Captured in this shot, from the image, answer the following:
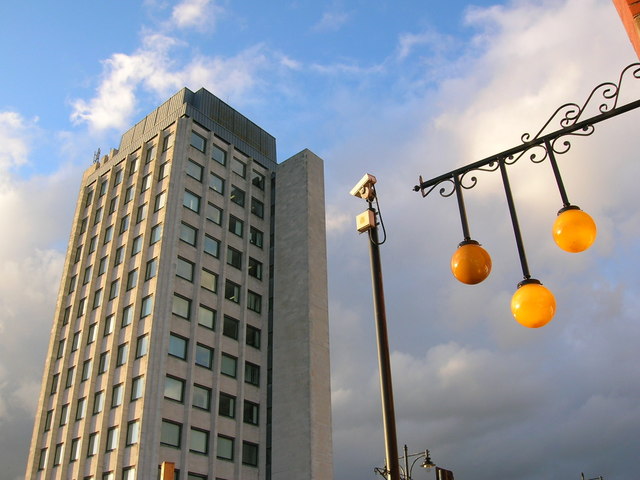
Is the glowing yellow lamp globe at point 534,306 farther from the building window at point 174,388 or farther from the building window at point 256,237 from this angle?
the building window at point 256,237

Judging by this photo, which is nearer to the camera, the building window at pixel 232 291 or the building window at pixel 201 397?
the building window at pixel 201 397

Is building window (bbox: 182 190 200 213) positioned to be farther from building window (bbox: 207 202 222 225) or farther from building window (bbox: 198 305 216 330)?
building window (bbox: 198 305 216 330)

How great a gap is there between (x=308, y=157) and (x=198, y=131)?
37.7 ft

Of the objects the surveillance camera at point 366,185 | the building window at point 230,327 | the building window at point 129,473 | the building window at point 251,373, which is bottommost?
the surveillance camera at point 366,185

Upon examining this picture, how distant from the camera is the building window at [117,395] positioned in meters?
43.8

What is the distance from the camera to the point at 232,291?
5119cm

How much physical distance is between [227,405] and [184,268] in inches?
450

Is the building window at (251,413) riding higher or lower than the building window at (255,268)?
lower

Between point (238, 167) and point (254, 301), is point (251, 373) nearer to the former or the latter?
point (254, 301)

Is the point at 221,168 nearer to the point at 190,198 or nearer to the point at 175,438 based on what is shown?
the point at 190,198

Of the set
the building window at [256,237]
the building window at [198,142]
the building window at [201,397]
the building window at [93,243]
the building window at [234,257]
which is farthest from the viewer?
the building window at [93,243]

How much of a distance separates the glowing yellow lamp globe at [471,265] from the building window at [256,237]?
49.4 metres

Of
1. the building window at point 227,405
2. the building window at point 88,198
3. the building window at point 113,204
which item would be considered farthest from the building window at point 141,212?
the building window at point 227,405

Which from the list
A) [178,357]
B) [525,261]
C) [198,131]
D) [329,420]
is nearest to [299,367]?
[329,420]
